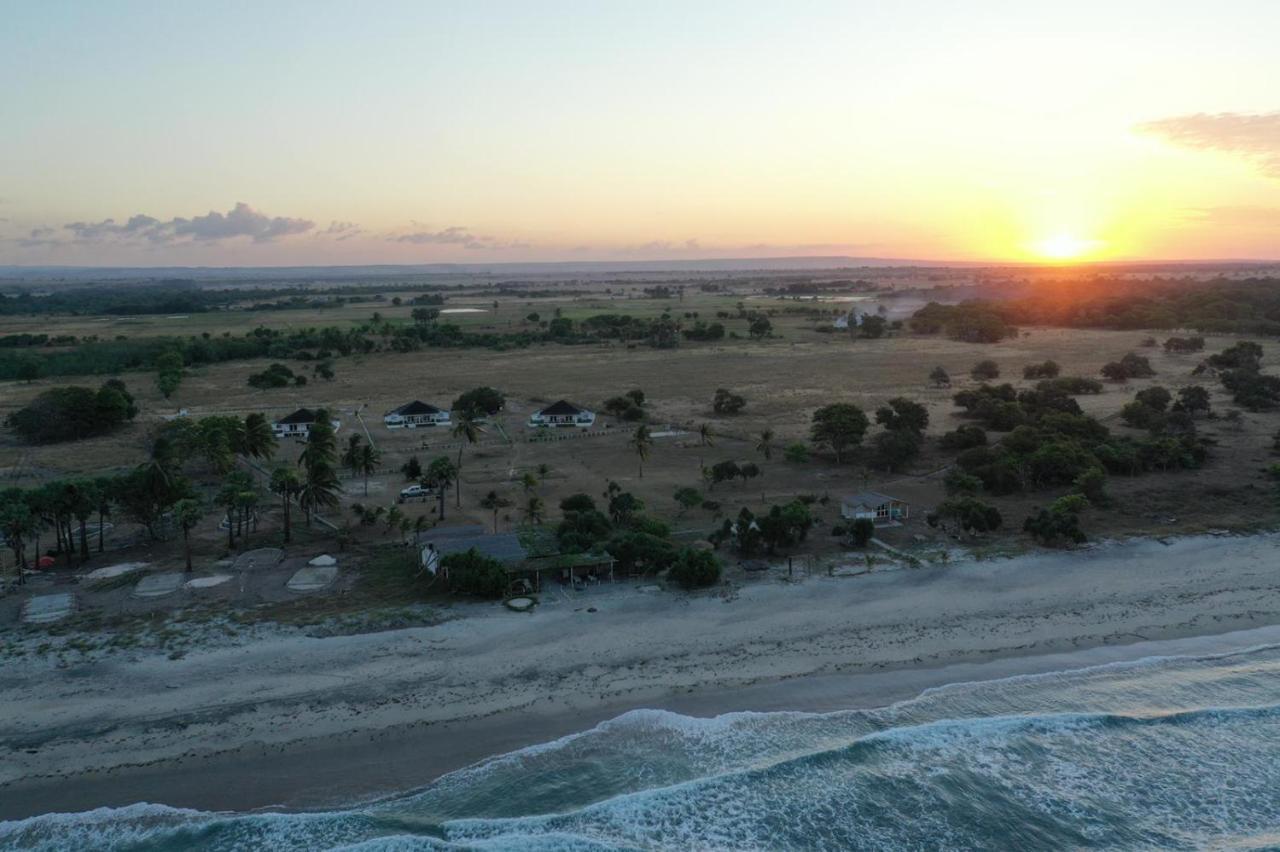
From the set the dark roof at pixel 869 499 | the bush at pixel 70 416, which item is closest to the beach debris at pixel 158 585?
the dark roof at pixel 869 499

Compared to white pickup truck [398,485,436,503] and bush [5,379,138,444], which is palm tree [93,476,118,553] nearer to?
white pickup truck [398,485,436,503]

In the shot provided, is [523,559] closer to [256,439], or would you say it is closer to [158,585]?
[158,585]

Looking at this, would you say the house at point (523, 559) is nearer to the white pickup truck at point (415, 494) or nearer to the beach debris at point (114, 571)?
the white pickup truck at point (415, 494)

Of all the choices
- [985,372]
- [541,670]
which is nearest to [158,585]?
[541,670]

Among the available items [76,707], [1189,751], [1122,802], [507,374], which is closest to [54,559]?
[76,707]

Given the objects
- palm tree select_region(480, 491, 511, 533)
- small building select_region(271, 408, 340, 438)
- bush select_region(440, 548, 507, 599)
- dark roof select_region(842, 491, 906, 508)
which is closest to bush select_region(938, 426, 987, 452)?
dark roof select_region(842, 491, 906, 508)

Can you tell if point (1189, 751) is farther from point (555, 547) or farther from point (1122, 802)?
point (555, 547)
